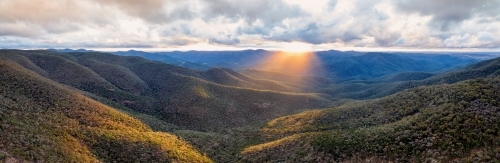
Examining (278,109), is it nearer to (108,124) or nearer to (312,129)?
(312,129)

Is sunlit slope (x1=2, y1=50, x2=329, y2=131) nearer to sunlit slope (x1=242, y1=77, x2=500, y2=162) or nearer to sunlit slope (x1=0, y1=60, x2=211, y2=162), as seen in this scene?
sunlit slope (x1=0, y1=60, x2=211, y2=162)

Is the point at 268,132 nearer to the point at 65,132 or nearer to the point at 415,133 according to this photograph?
the point at 415,133

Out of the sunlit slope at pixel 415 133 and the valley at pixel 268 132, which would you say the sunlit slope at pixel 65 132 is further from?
the sunlit slope at pixel 415 133

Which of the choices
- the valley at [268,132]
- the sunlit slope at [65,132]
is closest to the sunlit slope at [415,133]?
the valley at [268,132]

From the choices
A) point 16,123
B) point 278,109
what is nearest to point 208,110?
point 278,109

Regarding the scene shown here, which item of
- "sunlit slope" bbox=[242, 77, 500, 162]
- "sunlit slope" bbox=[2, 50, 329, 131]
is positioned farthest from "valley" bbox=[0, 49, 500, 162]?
"sunlit slope" bbox=[2, 50, 329, 131]

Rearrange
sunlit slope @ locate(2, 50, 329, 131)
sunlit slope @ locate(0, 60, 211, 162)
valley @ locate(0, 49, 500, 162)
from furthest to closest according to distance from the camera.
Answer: sunlit slope @ locate(2, 50, 329, 131) < valley @ locate(0, 49, 500, 162) < sunlit slope @ locate(0, 60, 211, 162)
